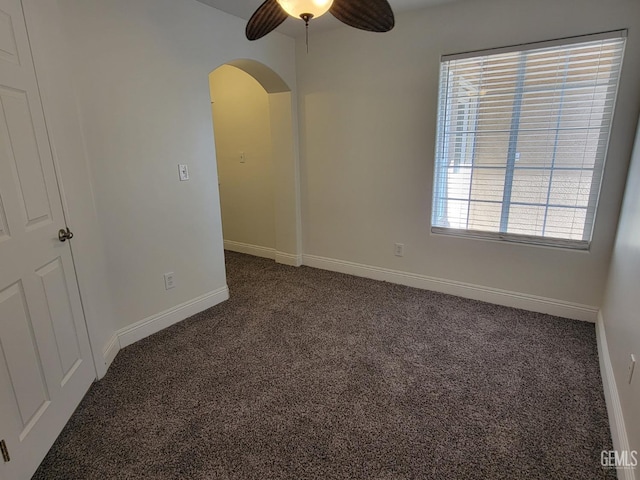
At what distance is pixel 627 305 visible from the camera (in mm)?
1746

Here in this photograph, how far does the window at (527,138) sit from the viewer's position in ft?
7.82

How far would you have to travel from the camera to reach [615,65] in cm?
228

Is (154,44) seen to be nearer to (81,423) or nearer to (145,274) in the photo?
(145,274)

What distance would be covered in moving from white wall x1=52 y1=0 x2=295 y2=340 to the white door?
478 millimetres

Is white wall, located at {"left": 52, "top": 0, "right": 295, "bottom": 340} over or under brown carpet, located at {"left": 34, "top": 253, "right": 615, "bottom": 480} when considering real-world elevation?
over

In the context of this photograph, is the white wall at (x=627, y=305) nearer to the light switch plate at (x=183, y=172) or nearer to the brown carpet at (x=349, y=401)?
the brown carpet at (x=349, y=401)

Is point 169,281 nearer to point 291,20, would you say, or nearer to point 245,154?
point 245,154

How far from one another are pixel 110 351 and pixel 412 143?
111 inches

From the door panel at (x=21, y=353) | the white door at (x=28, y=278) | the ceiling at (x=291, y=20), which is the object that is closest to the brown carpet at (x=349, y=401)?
the white door at (x=28, y=278)

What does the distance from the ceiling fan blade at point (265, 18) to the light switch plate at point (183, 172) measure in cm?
112

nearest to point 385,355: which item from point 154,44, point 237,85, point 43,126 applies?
point 43,126

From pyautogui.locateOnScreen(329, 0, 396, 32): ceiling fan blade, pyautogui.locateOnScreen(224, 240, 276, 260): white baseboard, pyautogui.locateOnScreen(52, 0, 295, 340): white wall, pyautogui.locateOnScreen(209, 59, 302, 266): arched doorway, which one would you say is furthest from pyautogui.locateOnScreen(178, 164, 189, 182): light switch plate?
pyautogui.locateOnScreen(224, 240, 276, 260): white baseboard

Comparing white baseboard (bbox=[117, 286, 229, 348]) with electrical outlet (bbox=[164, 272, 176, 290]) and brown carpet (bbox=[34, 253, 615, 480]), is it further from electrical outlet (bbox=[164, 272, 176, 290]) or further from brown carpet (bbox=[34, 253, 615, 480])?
electrical outlet (bbox=[164, 272, 176, 290])

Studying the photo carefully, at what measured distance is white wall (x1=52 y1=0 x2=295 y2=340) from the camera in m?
2.10
